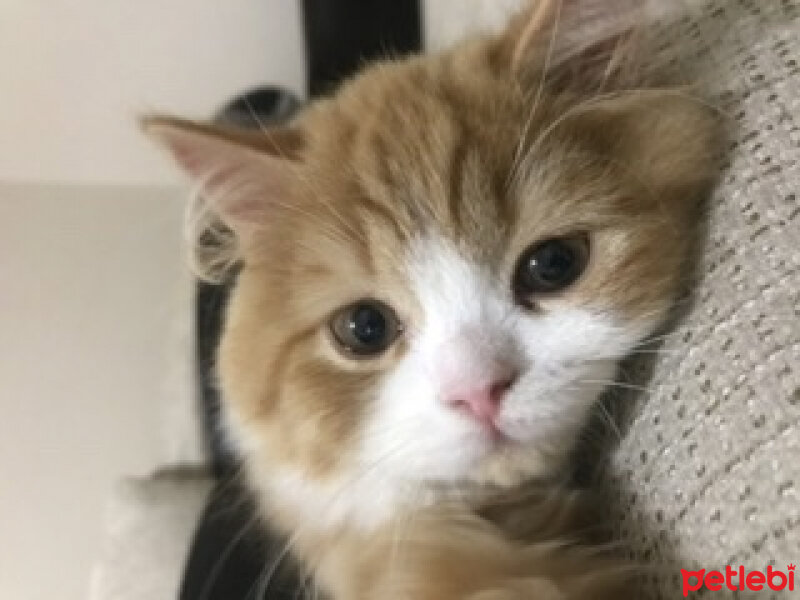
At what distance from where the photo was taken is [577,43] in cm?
92

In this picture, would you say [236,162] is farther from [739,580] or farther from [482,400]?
[739,580]

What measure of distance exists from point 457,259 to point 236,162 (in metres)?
0.26

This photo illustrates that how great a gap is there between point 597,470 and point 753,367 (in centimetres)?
24

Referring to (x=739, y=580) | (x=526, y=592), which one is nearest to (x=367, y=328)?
(x=526, y=592)

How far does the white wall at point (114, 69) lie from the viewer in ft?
6.91

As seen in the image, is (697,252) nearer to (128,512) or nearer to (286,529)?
(286,529)

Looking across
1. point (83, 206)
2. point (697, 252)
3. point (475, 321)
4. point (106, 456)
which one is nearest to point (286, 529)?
point (475, 321)

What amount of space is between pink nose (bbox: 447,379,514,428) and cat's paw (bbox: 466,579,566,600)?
0.41 ft

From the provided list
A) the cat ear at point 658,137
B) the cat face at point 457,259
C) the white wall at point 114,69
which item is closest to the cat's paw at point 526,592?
the cat face at point 457,259

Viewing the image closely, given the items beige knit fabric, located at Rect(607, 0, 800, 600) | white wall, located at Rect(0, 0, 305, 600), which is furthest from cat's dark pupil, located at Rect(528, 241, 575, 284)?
white wall, located at Rect(0, 0, 305, 600)

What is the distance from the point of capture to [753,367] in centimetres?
75

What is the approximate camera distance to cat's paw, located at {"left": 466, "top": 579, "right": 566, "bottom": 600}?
2.64ft

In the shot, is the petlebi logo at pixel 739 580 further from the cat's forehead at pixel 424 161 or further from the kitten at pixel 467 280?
the cat's forehead at pixel 424 161

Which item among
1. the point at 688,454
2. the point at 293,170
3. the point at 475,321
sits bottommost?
the point at 688,454
